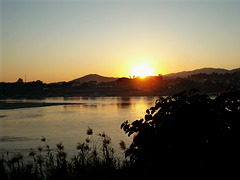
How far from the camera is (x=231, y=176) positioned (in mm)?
4262

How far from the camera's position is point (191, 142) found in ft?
14.5

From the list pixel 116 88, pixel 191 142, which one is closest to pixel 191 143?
pixel 191 142

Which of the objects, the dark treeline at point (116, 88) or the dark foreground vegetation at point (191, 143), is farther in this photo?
the dark treeline at point (116, 88)

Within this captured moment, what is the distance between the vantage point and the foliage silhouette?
4352 millimetres

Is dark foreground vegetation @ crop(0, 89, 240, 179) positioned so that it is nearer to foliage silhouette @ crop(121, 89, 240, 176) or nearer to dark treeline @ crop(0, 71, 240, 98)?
foliage silhouette @ crop(121, 89, 240, 176)

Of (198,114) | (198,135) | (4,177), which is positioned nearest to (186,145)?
(198,135)

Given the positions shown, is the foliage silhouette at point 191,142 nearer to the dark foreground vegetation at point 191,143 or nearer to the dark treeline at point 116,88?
the dark foreground vegetation at point 191,143

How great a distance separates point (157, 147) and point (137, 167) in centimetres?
47

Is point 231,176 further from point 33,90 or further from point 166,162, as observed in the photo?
point 33,90

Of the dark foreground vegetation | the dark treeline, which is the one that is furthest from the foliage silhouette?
the dark treeline

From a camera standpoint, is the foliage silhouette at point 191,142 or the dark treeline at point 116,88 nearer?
the foliage silhouette at point 191,142

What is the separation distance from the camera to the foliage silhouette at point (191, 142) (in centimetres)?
435

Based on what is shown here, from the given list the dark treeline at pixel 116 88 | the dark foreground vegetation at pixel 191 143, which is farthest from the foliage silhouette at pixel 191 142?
the dark treeline at pixel 116 88

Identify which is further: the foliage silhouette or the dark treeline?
the dark treeline
